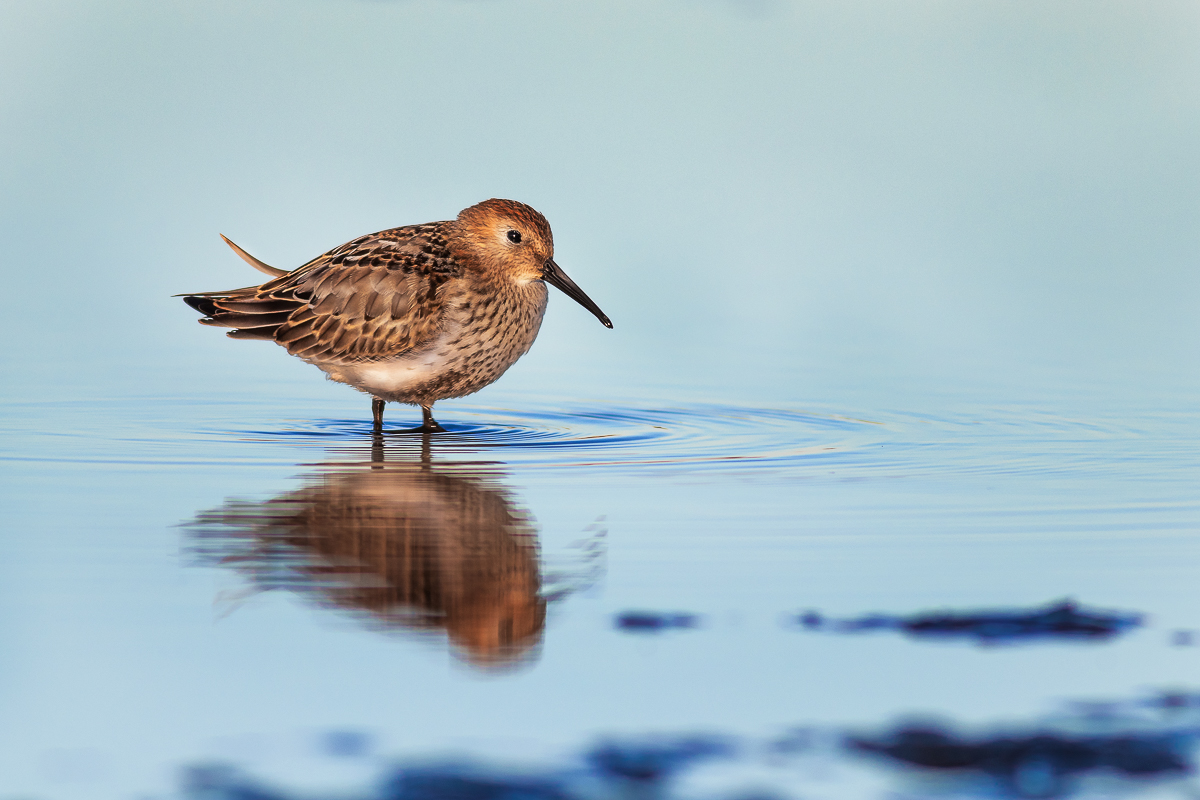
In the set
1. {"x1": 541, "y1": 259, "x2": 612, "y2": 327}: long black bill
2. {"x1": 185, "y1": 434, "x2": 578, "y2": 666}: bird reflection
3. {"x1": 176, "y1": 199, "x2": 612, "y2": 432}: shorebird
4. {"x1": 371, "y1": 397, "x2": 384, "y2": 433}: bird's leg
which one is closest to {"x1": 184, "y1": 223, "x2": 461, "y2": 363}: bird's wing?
{"x1": 176, "y1": 199, "x2": 612, "y2": 432}: shorebird

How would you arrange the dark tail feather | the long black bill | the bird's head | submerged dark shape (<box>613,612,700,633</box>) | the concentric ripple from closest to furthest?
submerged dark shape (<box>613,612,700,633</box>) → the concentric ripple → the bird's head → the long black bill → the dark tail feather

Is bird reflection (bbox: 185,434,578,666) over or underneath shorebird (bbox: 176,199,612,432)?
underneath

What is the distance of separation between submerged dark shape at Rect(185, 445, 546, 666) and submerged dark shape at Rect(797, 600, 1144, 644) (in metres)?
1.15

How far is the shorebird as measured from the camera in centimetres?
1054

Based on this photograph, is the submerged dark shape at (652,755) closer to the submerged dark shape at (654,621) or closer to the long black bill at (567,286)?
the submerged dark shape at (654,621)

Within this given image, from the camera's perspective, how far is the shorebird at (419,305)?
1054cm

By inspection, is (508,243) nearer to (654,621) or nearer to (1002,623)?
(654,621)

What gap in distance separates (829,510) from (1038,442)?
300cm

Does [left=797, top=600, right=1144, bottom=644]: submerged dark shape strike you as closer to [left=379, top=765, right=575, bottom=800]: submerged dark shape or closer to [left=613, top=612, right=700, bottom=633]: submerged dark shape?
[left=613, top=612, right=700, bottom=633]: submerged dark shape

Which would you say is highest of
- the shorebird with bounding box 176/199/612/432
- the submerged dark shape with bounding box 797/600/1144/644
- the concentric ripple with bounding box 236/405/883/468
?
the shorebird with bounding box 176/199/612/432

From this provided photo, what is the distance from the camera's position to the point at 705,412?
11391mm

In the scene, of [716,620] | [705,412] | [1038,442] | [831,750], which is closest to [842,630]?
[716,620]

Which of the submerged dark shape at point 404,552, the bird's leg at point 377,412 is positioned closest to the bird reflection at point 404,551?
the submerged dark shape at point 404,552

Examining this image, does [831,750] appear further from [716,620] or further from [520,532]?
[520,532]
